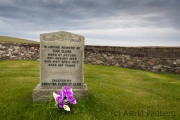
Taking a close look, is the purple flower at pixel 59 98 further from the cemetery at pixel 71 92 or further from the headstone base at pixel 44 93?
the headstone base at pixel 44 93

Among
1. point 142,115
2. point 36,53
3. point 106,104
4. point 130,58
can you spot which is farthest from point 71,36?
point 36,53


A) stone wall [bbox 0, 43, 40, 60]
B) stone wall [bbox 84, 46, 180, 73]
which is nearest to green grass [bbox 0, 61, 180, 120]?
stone wall [bbox 84, 46, 180, 73]

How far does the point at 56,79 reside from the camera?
453 cm

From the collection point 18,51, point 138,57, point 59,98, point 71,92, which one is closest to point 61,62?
point 71,92

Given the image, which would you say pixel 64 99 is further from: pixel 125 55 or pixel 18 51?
pixel 18 51

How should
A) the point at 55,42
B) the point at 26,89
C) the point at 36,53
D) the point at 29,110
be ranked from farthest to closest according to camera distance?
1. the point at 36,53
2. the point at 26,89
3. the point at 55,42
4. the point at 29,110

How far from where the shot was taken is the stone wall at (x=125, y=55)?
10.5 m

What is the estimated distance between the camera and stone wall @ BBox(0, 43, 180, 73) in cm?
1048

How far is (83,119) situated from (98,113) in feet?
1.93

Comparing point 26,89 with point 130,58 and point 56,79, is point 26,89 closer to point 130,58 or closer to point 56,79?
point 56,79

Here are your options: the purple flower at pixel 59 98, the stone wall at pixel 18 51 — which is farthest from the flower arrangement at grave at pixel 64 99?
the stone wall at pixel 18 51

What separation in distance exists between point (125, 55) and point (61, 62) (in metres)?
7.81

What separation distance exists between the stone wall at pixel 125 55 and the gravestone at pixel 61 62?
24.7 ft

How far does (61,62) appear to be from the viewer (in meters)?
4.54
